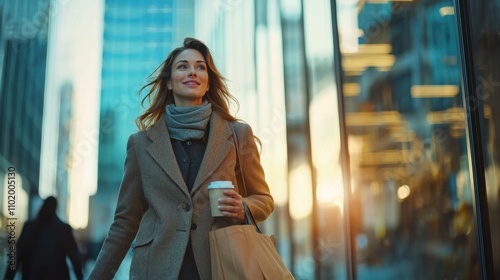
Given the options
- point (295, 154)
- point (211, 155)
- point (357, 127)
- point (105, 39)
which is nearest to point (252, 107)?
point (295, 154)

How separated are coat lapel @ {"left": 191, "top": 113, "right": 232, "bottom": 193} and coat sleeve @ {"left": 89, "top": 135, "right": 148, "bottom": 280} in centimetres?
24

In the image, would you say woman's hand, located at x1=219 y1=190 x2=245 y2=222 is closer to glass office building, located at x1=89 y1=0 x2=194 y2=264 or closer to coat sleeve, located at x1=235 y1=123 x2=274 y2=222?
coat sleeve, located at x1=235 y1=123 x2=274 y2=222

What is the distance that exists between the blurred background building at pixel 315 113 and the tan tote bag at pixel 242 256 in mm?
3276

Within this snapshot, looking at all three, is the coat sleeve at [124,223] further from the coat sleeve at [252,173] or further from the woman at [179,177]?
the coat sleeve at [252,173]

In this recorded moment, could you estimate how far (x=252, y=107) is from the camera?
5301mm

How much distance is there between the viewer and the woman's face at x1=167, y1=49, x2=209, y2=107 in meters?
2.24

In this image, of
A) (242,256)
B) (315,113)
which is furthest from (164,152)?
(315,113)

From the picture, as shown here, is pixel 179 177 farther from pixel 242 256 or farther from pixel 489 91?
pixel 489 91

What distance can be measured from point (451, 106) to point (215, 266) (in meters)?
4.03

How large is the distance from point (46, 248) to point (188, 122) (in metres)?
3.08

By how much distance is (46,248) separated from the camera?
4.83 meters

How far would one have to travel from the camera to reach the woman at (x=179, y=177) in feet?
6.61

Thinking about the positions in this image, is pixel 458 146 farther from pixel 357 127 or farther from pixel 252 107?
pixel 252 107

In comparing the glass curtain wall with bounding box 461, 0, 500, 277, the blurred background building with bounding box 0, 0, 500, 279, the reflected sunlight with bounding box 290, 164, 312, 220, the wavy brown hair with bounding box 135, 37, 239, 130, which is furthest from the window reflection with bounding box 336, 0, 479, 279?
the wavy brown hair with bounding box 135, 37, 239, 130
